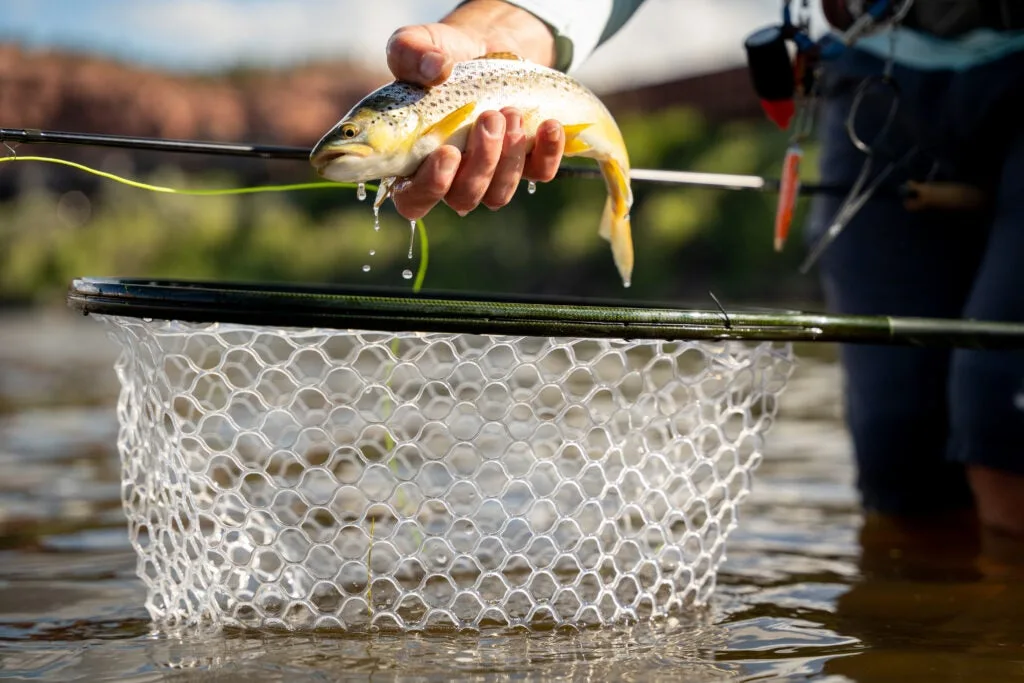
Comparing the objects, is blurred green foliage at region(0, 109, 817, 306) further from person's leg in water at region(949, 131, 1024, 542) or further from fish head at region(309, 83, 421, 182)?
fish head at region(309, 83, 421, 182)

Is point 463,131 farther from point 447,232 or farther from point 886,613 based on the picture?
point 447,232

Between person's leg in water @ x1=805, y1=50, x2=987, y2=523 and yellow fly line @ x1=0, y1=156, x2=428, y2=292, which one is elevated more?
yellow fly line @ x1=0, y1=156, x2=428, y2=292

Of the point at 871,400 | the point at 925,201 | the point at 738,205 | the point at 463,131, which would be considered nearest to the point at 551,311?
the point at 463,131

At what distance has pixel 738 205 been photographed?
13.2 meters

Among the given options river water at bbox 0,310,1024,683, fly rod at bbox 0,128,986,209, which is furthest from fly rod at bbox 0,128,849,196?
river water at bbox 0,310,1024,683

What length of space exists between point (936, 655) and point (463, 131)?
1.04m

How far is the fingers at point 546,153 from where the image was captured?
61.2 inches

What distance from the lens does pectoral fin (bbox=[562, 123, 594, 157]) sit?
1.63m

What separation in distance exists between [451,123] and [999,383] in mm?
1282

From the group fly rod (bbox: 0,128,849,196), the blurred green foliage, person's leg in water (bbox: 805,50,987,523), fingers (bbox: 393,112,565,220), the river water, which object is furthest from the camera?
the blurred green foliage

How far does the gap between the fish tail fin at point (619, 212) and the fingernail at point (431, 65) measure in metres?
0.38

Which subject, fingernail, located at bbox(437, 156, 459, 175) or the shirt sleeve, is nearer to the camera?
fingernail, located at bbox(437, 156, 459, 175)

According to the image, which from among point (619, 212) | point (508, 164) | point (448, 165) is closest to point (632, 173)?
point (619, 212)

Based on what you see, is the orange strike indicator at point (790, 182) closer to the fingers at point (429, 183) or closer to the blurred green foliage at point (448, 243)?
the fingers at point (429, 183)
